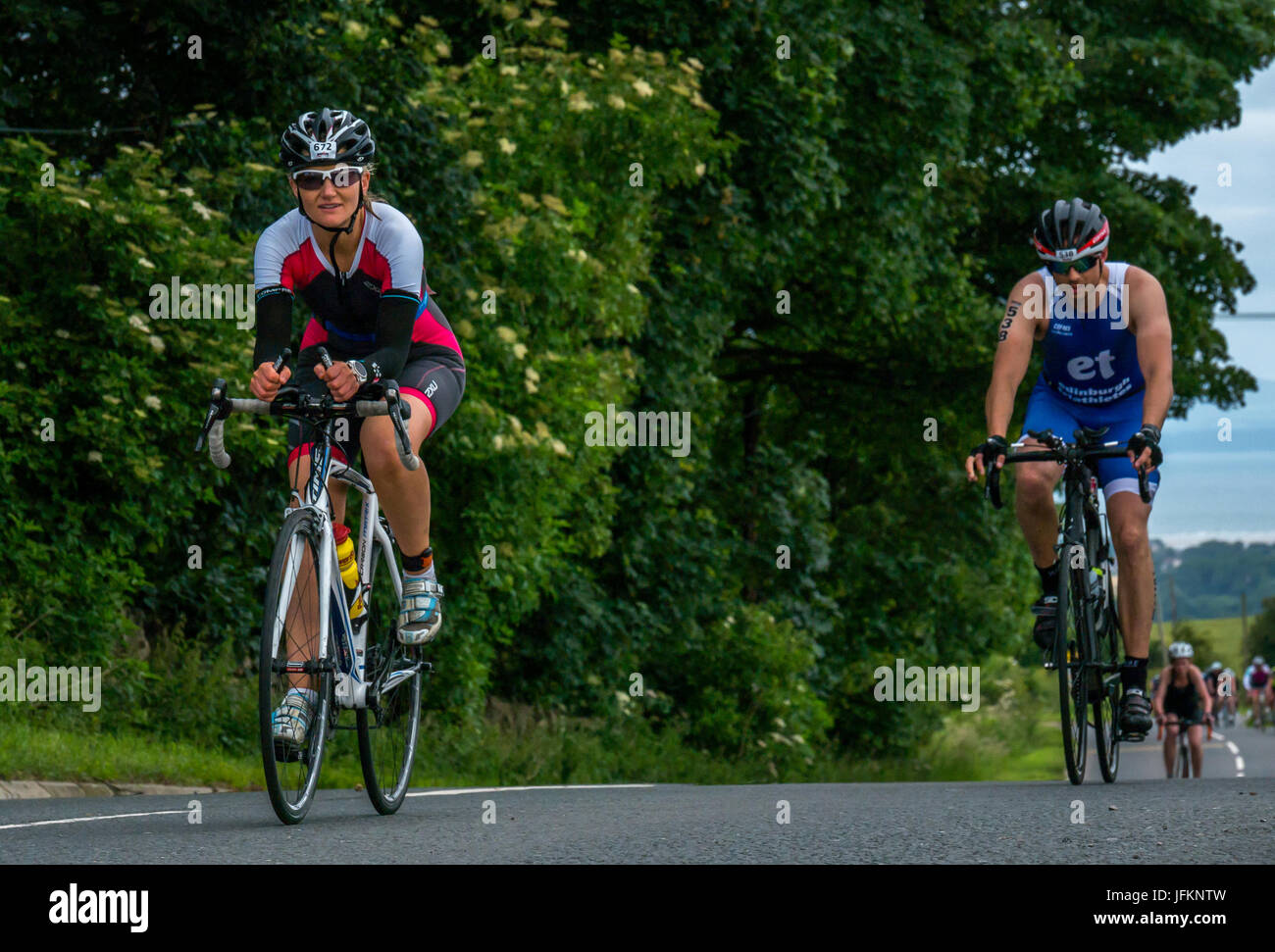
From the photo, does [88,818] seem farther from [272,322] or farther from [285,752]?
[272,322]

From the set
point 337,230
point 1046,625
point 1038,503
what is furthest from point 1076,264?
point 337,230

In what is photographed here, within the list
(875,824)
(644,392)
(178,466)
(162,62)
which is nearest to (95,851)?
(875,824)

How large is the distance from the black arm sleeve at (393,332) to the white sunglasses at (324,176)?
40cm

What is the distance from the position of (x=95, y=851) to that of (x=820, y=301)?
1806 cm

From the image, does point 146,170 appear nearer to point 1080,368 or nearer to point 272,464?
point 272,464

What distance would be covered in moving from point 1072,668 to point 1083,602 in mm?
320

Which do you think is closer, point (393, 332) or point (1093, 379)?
point (393, 332)

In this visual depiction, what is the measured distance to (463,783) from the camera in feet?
40.3

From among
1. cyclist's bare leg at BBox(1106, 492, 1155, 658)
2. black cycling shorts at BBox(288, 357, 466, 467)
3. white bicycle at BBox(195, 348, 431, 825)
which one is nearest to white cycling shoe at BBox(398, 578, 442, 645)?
white bicycle at BBox(195, 348, 431, 825)

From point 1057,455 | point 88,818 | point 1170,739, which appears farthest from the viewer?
point 1170,739

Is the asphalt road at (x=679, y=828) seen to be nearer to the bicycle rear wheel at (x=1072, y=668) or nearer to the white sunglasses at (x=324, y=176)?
the bicycle rear wheel at (x=1072, y=668)

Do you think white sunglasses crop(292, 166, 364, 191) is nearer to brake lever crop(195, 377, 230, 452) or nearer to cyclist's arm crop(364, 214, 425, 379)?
Result: cyclist's arm crop(364, 214, 425, 379)

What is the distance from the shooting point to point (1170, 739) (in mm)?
17359

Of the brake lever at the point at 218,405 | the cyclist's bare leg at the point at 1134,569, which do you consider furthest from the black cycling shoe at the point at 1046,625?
the brake lever at the point at 218,405
